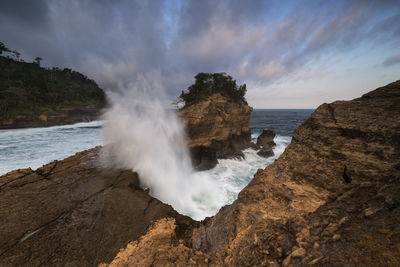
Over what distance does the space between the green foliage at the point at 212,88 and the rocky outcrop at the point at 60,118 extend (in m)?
31.8

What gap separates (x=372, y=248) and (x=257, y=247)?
1236 mm

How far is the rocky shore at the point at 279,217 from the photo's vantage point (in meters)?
1.58

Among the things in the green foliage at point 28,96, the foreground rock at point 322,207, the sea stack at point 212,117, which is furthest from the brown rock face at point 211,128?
the green foliage at point 28,96

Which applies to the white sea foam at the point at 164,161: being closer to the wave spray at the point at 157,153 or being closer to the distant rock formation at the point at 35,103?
the wave spray at the point at 157,153

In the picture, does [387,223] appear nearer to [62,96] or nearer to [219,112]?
[219,112]

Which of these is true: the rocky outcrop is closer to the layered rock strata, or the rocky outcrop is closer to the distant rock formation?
the distant rock formation

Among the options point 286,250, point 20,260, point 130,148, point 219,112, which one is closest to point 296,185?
point 286,250

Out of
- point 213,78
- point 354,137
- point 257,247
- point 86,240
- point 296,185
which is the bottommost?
point 86,240

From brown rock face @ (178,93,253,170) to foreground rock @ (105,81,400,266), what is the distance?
10.3 m

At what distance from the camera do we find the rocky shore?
158 cm

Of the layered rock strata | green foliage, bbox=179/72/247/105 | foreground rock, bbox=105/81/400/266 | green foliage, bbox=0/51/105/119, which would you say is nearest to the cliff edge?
green foliage, bbox=0/51/105/119

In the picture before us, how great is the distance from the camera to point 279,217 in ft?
7.54

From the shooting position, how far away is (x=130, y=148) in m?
7.91

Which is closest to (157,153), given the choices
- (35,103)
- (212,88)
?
(212,88)
